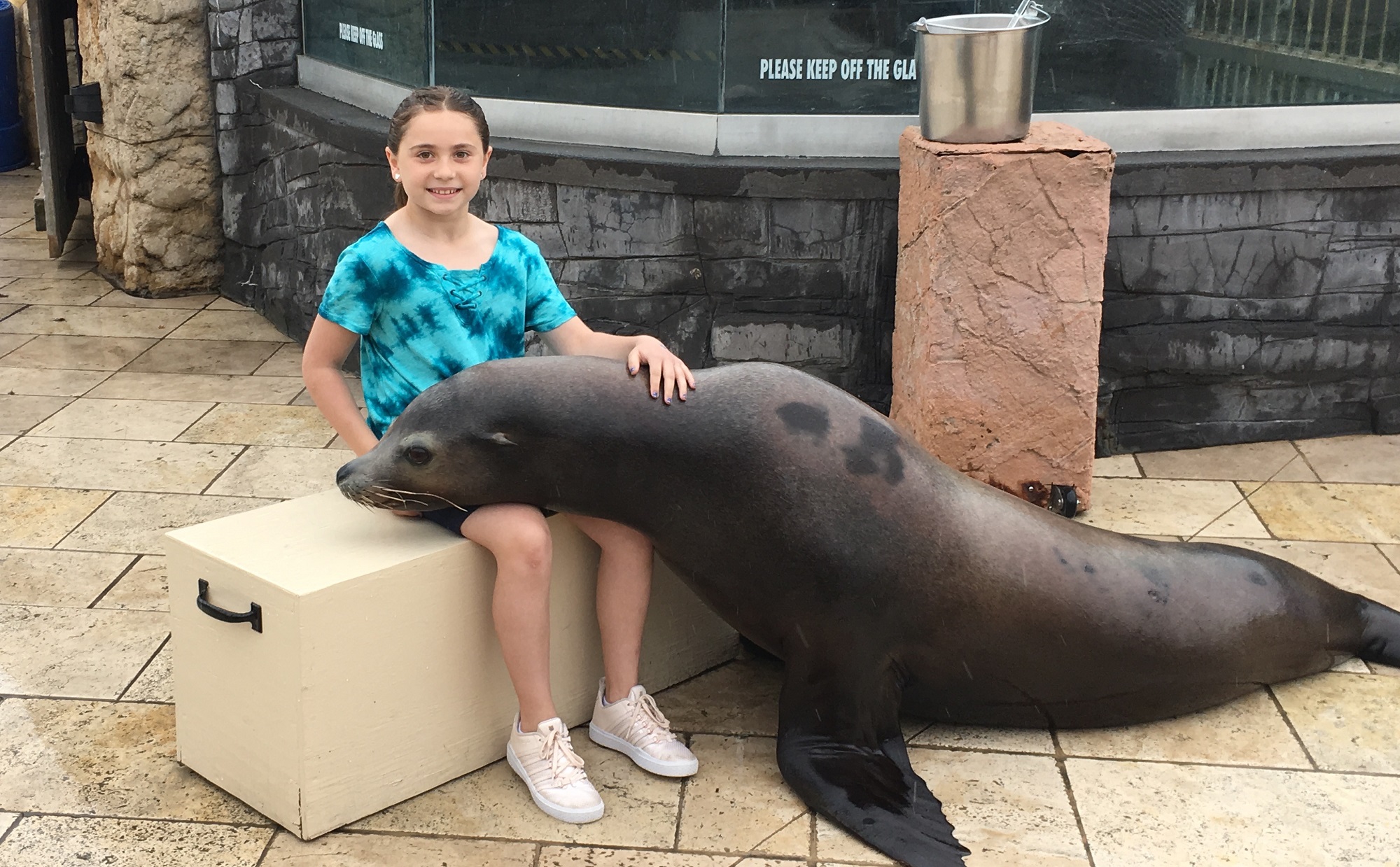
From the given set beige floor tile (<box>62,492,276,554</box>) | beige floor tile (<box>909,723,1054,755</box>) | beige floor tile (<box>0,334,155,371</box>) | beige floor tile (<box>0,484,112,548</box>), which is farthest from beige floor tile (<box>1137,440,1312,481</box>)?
beige floor tile (<box>0,334,155,371</box>)

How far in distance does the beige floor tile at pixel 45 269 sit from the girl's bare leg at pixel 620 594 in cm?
542

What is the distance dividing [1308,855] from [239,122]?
5.86 m

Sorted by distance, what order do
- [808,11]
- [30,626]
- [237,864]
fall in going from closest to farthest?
[237,864]
[30,626]
[808,11]

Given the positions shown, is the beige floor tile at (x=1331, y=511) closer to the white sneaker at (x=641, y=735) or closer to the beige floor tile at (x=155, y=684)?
the white sneaker at (x=641, y=735)

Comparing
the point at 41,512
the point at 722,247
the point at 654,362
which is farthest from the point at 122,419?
the point at 654,362

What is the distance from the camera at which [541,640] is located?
3.01 metres

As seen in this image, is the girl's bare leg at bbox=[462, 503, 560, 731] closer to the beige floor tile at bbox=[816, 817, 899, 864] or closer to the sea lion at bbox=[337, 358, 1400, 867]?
the sea lion at bbox=[337, 358, 1400, 867]

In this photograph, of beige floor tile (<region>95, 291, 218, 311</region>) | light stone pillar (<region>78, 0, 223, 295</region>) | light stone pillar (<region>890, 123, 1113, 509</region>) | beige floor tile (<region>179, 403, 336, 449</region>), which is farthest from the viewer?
beige floor tile (<region>95, 291, 218, 311</region>)

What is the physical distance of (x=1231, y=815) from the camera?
3037 mm

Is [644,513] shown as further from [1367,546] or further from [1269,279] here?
[1269,279]

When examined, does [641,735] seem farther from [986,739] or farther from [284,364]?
[284,364]

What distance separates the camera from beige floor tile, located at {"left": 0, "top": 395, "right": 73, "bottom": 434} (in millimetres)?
5379

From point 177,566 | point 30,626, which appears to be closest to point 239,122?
point 30,626

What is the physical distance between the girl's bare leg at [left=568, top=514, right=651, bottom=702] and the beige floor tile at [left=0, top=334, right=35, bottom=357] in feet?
13.7
